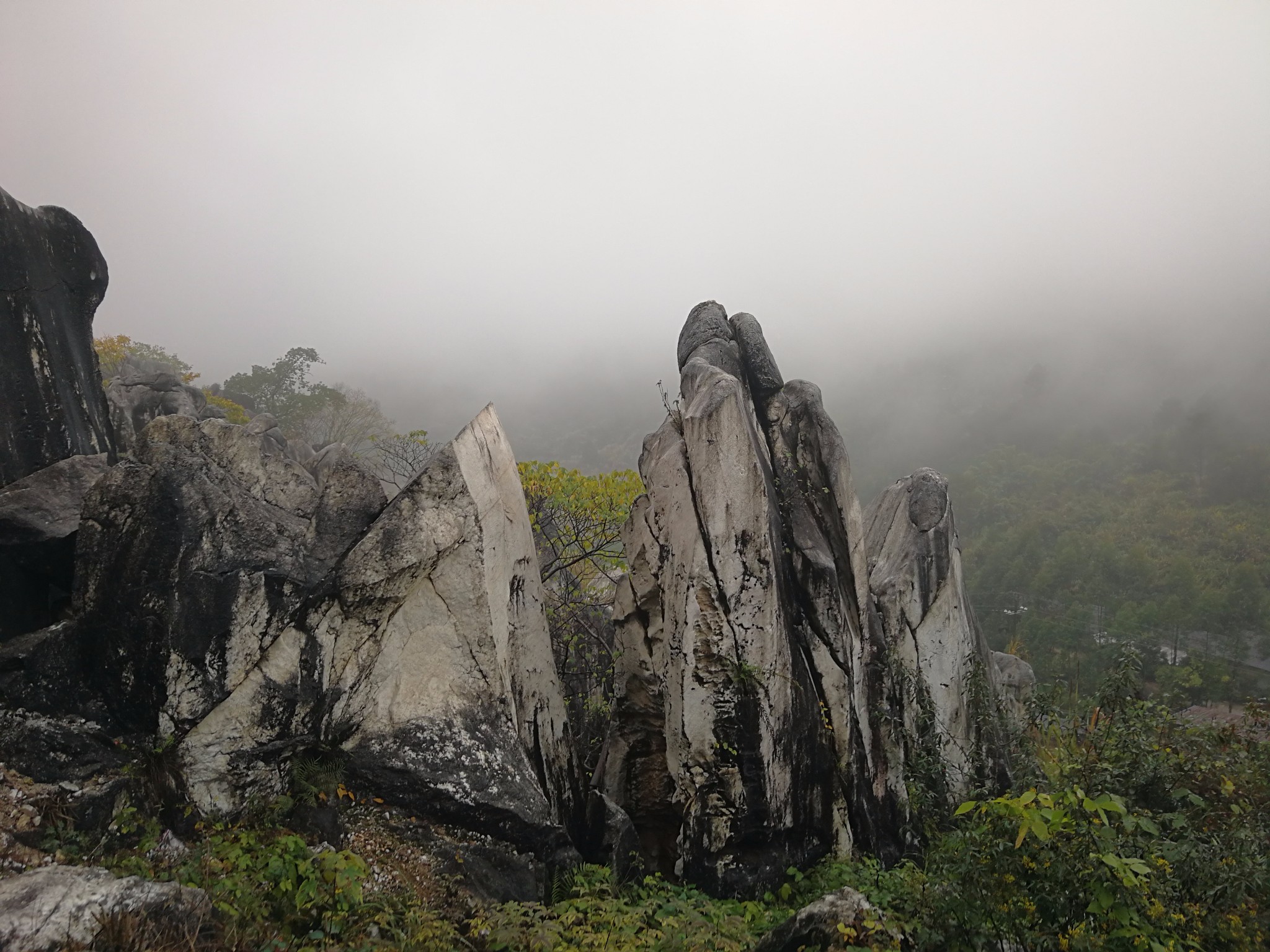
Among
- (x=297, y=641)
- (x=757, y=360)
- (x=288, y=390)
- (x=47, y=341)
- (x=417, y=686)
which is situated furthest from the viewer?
(x=288, y=390)

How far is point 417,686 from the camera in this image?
762 cm

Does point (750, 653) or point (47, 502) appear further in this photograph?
point (750, 653)

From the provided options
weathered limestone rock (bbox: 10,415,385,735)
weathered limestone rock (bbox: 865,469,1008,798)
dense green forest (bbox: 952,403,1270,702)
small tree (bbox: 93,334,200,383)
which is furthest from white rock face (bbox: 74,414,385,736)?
small tree (bbox: 93,334,200,383)

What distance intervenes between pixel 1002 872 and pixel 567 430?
95256mm

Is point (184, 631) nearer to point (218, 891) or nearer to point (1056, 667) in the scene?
point (218, 891)

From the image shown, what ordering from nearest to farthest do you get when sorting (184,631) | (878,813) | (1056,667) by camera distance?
(184,631), (878,813), (1056,667)

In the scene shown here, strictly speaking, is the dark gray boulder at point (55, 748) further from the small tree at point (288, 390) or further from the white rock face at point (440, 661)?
the small tree at point (288, 390)

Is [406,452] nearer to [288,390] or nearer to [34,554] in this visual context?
[34,554]

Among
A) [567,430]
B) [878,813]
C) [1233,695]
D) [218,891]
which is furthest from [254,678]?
[567,430]

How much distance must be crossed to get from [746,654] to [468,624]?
3.45 m

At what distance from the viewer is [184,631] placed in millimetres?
7137

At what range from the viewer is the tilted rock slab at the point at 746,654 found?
8.83 meters

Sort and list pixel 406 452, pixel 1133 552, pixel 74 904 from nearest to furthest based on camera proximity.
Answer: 1. pixel 74 904
2. pixel 406 452
3. pixel 1133 552

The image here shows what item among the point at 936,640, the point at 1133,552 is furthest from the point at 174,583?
the point at 1133,552
